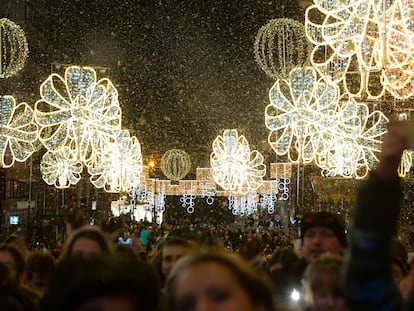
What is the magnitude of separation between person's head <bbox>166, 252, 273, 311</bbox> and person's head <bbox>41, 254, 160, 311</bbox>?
0.17 m

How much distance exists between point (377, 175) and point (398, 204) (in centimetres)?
14

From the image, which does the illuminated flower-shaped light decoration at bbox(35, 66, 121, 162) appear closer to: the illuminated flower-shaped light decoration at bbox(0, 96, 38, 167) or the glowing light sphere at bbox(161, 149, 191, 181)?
the illuminated flower-shaped light decoration at bbox(0, 96, 38, 167)

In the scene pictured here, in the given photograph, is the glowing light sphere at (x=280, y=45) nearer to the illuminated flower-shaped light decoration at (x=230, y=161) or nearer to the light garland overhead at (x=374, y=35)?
the light garland overhead at (x=374, y=35)

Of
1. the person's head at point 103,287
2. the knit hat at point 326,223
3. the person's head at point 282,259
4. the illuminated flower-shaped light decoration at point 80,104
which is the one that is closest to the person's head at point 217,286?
the person's head at point 103,287

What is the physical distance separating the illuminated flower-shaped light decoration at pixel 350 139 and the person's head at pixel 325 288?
16.6m

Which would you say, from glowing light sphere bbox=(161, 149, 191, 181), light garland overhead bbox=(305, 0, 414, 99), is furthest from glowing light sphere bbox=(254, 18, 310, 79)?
glowing light sphere bbox=(161, 149, 191, 181)

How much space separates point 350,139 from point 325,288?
18.0 metres

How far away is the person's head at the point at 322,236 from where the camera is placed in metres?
5.91

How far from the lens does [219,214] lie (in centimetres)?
10588

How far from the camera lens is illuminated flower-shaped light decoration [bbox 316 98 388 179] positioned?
20891 millimetres

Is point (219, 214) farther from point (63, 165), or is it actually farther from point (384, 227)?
point (384, 227)

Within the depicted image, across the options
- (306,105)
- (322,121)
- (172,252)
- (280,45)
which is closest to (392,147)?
(172,252)

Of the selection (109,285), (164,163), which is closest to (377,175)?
(109,285)

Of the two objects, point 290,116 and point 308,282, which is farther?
point 290,116
